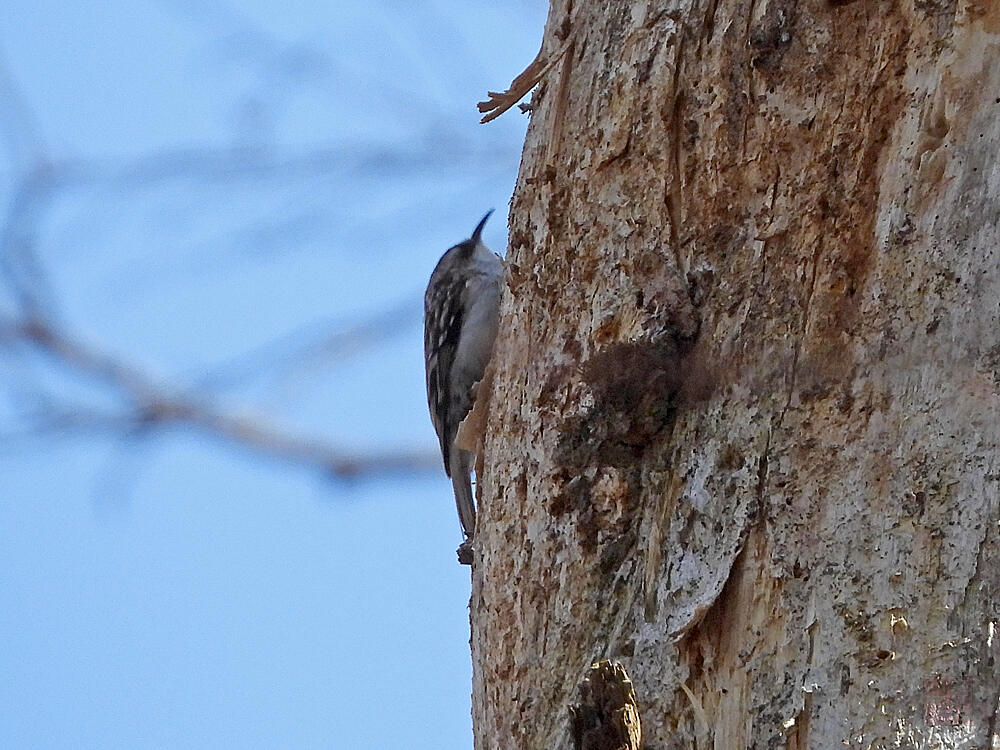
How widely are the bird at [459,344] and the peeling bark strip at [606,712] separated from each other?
219cm

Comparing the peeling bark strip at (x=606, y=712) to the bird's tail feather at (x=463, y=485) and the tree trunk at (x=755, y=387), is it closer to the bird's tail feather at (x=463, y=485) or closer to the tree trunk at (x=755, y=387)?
the tree trunk at (x=755, y=387)

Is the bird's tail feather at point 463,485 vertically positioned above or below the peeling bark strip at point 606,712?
above

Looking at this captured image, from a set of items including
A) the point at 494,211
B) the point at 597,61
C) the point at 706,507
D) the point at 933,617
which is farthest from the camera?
the point at 494,211

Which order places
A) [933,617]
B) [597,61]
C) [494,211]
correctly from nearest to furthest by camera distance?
[933,617], [597,61], [494,211]

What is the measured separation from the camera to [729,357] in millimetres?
1967

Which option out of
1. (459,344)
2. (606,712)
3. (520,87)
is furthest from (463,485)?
(606,712)

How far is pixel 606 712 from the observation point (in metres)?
1.57

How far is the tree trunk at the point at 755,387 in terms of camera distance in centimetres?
163

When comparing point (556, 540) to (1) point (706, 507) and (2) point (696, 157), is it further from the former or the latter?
(2) point (696, 157)

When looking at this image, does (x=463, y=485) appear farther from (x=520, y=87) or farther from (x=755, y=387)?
(x=755, y=387)

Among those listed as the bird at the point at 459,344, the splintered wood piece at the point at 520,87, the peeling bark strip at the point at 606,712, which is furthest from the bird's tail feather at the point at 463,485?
the peeling bark strip at the point at 606,712

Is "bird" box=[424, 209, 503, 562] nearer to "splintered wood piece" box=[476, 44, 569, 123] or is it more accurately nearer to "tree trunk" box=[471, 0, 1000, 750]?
"splintered wood piece" box=[476, 44, 569, 123]

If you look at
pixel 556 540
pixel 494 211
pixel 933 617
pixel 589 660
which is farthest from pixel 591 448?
pixel 494 211

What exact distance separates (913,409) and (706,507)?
323mm
